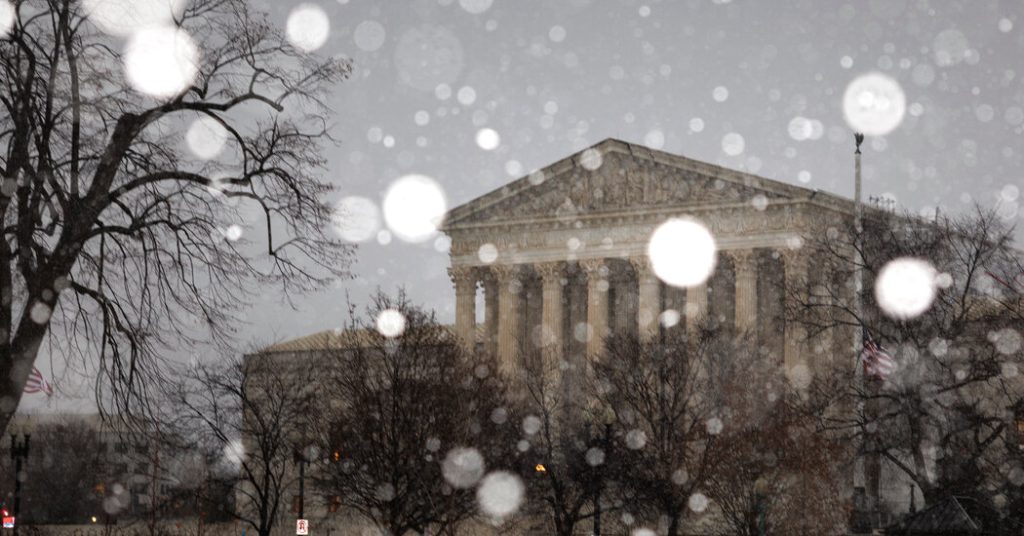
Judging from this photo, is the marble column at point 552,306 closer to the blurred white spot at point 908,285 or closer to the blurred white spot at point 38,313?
the blurred white spot at point 908,285

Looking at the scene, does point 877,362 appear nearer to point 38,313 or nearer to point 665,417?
point 665,417

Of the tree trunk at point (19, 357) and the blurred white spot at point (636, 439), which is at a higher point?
the tree trunk at point (19, 357)

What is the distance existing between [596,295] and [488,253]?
7.02 metres

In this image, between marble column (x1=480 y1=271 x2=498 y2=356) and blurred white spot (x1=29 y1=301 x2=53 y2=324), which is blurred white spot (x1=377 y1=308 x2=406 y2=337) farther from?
marble column (x1=480 y1=271 x2=498 y2=356)

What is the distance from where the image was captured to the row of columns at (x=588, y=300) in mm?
66062

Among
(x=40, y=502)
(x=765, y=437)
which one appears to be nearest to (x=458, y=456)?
(x=765, y=437)

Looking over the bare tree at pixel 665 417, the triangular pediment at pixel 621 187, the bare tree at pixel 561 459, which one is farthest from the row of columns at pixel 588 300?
the bare tree at pixel 665 417

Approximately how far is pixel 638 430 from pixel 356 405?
54.3 ft

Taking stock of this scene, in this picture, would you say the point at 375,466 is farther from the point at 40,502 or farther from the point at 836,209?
the point at 40,502

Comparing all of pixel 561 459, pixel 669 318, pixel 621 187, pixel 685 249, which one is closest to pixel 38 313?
pixel 561 459

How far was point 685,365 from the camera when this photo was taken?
5000 cm

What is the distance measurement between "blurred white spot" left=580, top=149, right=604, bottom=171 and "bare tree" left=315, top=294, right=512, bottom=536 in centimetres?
3022

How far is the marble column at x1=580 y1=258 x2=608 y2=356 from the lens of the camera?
7094cm

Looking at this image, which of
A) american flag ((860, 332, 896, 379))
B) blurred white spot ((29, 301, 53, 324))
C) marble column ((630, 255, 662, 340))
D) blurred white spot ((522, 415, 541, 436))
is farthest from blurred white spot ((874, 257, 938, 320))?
blurred white spot ((29, 301, 53, 324))
